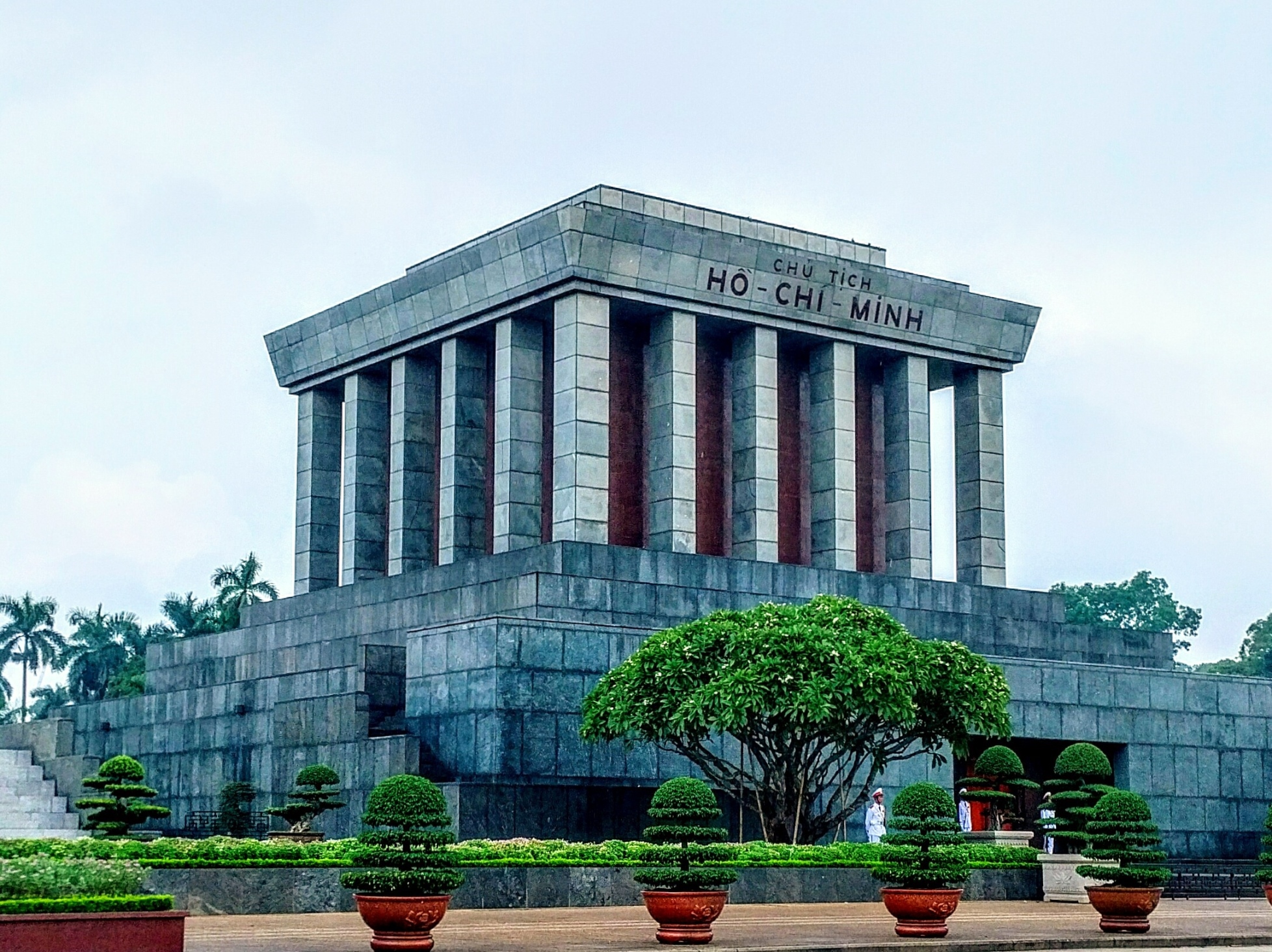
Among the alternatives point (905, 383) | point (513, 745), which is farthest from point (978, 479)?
point (513, 745)

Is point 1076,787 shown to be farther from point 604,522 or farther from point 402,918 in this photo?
point 402,918

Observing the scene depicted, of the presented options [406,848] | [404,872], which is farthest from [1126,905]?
[404,872]

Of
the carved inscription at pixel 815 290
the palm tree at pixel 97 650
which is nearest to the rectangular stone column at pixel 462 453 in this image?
the carved inscription at pixel 815 290

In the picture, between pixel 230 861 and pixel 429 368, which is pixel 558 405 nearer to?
pixel 429 368

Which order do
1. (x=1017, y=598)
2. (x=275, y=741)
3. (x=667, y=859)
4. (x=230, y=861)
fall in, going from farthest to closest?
(x=1017, y=598) < (x=275, y=741) < (x=230, y=861) < (x=667, y=859)

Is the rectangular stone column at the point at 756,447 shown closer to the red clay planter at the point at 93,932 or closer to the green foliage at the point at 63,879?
the green foliage at the point at 63,879

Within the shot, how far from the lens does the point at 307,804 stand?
31422 mm

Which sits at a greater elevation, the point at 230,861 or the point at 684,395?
the point at 684,395

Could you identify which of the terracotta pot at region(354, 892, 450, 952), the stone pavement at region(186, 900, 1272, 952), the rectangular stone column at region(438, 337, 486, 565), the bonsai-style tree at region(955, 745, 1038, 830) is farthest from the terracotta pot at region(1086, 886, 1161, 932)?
the rectangular stone column at region(438, 337, 486, 565)

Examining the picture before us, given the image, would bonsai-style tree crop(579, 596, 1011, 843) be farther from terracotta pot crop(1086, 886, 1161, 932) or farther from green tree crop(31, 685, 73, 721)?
green tree crop(31, 685, 73, 721)

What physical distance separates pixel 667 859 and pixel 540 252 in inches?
923

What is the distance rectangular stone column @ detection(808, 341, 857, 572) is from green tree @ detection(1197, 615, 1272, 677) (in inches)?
1850

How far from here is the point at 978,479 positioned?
48.3 m

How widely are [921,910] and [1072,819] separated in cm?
888
